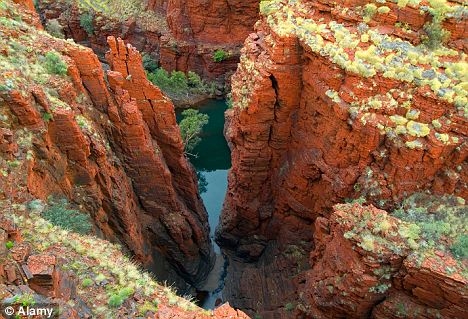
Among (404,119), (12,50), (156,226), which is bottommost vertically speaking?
(156,226)

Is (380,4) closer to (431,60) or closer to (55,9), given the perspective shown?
(431,60)

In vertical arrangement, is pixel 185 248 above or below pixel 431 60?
below

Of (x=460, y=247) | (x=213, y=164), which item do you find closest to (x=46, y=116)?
(x=460, y=247)

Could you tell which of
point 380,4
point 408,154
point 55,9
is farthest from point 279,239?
point 55,9

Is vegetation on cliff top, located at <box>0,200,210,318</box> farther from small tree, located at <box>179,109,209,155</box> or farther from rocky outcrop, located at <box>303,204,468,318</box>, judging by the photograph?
small tree, located at <box>179,109,209,155</box>

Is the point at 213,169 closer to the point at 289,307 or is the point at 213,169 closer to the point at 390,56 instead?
the point at 289,307

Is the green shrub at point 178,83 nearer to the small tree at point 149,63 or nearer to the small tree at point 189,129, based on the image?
the small tree at point 149,63

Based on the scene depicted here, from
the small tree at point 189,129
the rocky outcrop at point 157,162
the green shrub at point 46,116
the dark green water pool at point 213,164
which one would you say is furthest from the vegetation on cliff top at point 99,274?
the small tree at point 189,129
